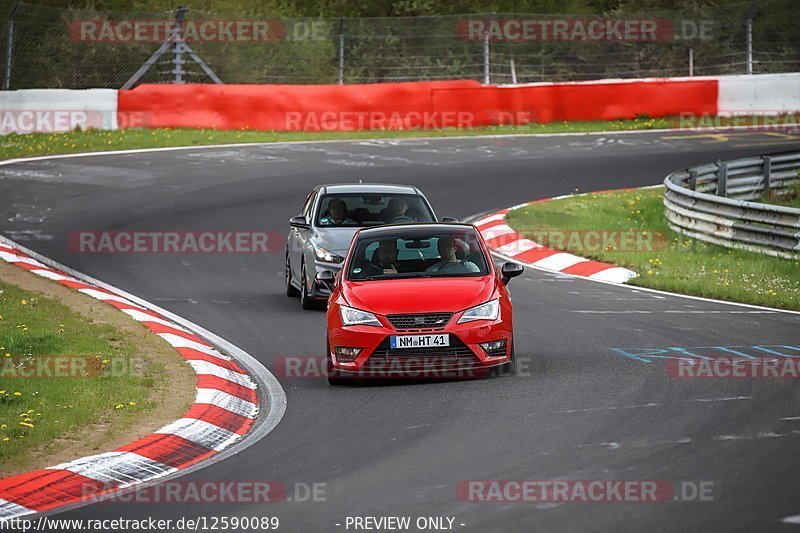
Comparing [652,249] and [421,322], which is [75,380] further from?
[652,249]

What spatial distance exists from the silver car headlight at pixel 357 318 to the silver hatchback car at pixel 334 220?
12.9ft

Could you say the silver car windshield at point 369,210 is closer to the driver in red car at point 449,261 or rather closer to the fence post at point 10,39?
the driver in red car at point 449,261

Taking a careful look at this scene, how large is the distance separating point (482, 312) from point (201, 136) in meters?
21.4

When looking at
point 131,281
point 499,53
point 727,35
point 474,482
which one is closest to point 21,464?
point 474,482

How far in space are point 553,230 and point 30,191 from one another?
1010cm

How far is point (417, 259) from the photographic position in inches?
495

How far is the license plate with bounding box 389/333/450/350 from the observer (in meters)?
11.1

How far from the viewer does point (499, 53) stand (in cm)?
3481

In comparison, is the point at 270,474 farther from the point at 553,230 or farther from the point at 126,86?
the point at 126,86

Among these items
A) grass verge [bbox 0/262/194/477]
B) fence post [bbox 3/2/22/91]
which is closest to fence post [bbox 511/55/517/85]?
fence post [bbox 3/2/22/91]

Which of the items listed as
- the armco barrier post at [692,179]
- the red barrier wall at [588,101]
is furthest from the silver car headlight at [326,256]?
the red barrier wall at [588,101]

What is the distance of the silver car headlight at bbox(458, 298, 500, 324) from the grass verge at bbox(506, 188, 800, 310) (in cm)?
556

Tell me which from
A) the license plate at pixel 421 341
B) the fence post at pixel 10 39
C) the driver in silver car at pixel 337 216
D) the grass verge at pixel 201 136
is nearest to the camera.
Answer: the license plate at pixel 421 341

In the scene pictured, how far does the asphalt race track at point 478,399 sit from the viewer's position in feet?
24.2
